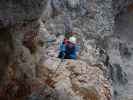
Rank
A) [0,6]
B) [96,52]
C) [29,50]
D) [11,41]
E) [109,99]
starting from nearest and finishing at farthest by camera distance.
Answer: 1. [0,6]
2. [11,41]
3. [29,50]
4. [109,99]
5. [96,52]

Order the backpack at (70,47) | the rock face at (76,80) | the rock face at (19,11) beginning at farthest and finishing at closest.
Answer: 1. the backpack at (70,47)
2. the rock face at (76,80)
3. the rock face at (19,11)

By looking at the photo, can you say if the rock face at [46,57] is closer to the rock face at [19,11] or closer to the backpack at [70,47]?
the rock face at [19,11]

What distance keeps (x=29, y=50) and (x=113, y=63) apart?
1097 cm

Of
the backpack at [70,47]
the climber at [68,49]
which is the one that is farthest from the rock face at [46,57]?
the backpack at [70,47]

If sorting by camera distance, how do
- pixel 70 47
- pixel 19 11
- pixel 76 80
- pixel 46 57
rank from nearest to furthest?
pixel 19 11, pixel 76 80, pixel 46 57, pixel 70 47

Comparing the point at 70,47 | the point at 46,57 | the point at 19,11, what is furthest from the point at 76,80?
the point at 19,11

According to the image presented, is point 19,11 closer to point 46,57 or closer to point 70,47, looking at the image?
point 46,57

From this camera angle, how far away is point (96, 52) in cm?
1388

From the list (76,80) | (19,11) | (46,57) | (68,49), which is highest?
(19,11)

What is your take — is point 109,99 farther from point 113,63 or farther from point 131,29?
point 131,29

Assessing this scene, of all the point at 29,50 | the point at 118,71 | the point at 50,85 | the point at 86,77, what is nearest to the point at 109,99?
the point at 86,77

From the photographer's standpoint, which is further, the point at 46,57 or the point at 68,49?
the point at 68,49

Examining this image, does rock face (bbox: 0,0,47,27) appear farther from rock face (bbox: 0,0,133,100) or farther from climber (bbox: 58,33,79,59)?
climber (bbox: 58,33,79,59)

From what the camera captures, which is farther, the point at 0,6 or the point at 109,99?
the point at 109,99
